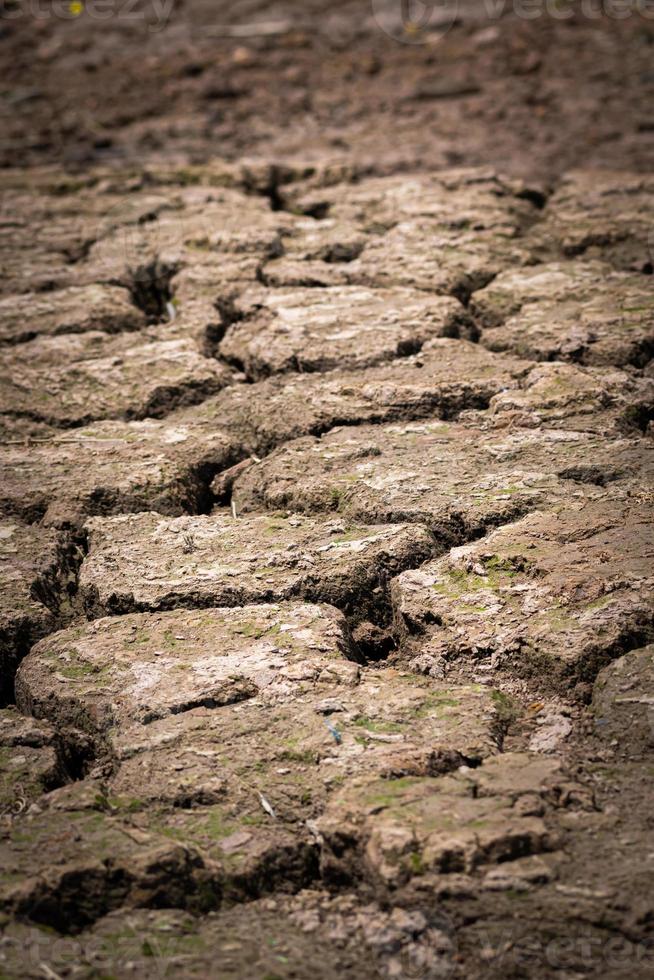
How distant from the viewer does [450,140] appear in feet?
13.9

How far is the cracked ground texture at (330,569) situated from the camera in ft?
4.27

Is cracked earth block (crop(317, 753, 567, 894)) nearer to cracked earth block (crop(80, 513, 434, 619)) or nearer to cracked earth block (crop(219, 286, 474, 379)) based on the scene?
cracked earth block (crop(80, 513, 434, 619))

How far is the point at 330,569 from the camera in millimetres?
1904

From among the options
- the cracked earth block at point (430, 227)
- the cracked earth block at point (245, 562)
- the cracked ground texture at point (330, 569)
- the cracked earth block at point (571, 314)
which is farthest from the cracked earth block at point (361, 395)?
the cracked earth block at point (430, 227)

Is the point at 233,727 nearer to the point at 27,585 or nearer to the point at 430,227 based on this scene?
the point at 27,585

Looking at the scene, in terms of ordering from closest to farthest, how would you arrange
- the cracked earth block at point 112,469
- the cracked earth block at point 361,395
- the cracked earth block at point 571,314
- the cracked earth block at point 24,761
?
1. the cracked earth block at point 24,761
2. the cracked earth block at point 112,469
3. the cracked earth block at point 361,395
4. the cracked earth block at point 571,314

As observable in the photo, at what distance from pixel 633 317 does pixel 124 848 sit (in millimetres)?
1852

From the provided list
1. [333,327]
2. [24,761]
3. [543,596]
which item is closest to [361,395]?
[333,327]

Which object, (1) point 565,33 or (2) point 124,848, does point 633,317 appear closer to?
(2) point 124,848

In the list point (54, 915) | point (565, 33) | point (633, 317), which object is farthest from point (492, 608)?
point (565, 33)

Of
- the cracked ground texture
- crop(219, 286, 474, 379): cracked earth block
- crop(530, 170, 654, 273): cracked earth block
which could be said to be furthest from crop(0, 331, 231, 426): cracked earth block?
crop(530, 170, 654, 273): cracked earth block

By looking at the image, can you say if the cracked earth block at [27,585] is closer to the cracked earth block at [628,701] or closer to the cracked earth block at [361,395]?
the cracked earth block at [361,395]

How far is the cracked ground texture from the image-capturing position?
51.2 inches

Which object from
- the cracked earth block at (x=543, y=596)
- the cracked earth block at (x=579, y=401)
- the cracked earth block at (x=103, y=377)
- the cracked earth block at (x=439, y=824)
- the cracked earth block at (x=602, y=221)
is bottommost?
the cracked earth block at (x=439, y=824)
